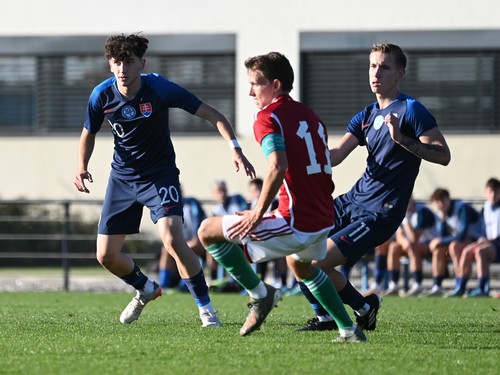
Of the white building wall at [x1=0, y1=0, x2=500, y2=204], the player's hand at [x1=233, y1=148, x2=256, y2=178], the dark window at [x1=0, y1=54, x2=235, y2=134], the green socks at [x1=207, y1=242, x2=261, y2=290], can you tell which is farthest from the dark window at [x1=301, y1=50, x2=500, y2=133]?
the green socks at [x1=207, y1=242, x2=261, y2=290]

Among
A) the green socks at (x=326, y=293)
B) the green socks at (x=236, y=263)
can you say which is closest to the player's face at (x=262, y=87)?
the green socks at (x=236, y=263)

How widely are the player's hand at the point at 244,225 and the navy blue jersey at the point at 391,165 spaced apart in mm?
1733

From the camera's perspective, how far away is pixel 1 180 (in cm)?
2298

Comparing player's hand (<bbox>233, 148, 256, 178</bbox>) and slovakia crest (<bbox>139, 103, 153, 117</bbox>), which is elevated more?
slovakia crest (<bbox>139, 103, 153, 117</bbox>)

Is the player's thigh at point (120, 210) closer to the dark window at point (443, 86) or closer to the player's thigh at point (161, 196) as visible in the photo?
the player's thigh at point (161, 196)

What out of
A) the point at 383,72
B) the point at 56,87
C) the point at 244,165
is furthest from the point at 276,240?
the point at 56,87

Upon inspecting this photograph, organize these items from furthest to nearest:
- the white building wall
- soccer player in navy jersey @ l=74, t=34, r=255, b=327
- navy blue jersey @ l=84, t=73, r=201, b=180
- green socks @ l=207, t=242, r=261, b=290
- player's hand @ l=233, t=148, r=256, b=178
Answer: the white building wall, navy blue jersey @ l=84, t=73, r=201, b=180, soccer player in navy jersey @ l=74, t=34, r=255, b=327, player's hand @ l=233, t=148, r=256, b=178, green socks @ l=207, t=242, r=261, b=290

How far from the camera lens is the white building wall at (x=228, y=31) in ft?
71.2

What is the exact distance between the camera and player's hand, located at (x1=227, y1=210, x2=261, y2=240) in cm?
665

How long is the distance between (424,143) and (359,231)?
82 centimetres

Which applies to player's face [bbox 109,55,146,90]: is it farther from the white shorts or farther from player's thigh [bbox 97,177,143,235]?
the white shorts

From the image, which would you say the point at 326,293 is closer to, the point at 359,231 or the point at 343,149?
the point at 359,231

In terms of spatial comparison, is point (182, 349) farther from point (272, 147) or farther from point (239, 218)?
point (272, 147)

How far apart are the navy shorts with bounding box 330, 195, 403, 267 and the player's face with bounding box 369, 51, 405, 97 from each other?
0.94m
